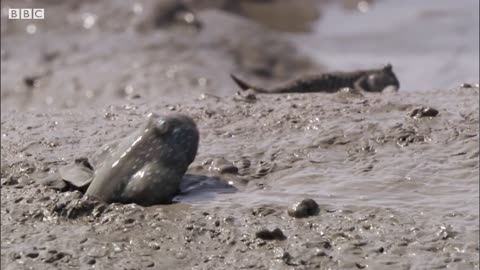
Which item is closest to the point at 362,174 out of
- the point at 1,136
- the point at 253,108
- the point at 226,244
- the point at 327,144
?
the point at 327,144

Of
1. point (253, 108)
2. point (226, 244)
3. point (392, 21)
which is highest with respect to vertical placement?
point (392, 21)

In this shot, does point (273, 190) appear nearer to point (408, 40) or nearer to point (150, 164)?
point (150, 164)

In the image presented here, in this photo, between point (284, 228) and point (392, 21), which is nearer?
point (284, 228)

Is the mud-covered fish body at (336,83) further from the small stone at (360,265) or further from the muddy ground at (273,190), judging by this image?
the small stone at (360,265)

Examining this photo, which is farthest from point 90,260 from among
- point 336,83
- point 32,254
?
point 336,83

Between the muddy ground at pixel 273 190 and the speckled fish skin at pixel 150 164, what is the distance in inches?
3.4

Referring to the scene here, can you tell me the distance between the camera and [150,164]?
4.42m

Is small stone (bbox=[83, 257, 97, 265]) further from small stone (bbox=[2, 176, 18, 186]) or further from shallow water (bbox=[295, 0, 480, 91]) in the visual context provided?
shallow water (bbox=[295, 0, 480, 91])

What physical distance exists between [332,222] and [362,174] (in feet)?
2.21

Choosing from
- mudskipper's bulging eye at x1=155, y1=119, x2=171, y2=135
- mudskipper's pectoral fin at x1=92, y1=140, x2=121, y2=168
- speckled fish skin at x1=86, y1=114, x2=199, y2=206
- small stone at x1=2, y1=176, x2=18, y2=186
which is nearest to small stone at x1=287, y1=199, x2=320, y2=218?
speckled fish skin at x1=86, y1=114, x2=199, y2=206

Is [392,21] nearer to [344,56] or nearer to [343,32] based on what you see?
[343,32]

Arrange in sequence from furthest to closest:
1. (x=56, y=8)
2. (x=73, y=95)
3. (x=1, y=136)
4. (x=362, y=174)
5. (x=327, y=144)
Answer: (x=56, y=8)
(x=73, y=95)
(x=1, y=136)
(x=327, y=144)
(x=362, y=174)

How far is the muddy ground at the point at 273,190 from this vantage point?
3.84 meters

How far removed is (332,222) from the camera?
4039mm
